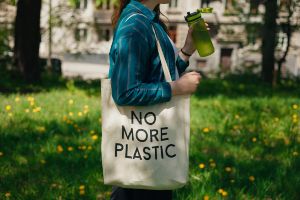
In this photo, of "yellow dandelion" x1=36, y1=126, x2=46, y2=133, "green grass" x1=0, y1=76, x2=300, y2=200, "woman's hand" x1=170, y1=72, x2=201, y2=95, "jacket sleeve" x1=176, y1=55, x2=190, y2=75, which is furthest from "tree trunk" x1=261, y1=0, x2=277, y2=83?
"woman's hand" x1=170, y1=72, x2=201, y2=95

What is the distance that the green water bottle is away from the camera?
2.23m

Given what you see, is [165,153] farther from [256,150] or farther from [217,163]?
[256,150]

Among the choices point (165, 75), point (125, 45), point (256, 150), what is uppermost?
point (125, 45)

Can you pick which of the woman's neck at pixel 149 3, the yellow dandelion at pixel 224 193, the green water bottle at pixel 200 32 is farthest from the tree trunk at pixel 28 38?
the woman's neck at pixel 149 3

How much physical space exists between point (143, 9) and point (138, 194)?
832mm

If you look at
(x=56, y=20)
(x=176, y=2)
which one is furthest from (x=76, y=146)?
(x=176, y=2)

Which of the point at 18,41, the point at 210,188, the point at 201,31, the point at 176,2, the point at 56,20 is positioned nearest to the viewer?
the point at 201,31

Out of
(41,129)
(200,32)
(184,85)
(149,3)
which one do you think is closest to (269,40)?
(41,129)

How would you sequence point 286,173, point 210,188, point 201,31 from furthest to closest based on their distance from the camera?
point 286,173 → point 210,188 → point 201,31

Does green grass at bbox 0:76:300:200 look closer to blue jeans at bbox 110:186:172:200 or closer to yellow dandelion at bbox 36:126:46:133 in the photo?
yellow dandelion at bbox 36:126:46:133

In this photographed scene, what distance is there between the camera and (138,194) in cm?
213

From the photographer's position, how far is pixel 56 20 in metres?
17.5

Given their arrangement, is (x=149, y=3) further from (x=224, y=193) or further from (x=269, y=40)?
(x=269, y=40)

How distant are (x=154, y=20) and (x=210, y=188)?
1.87 meters
